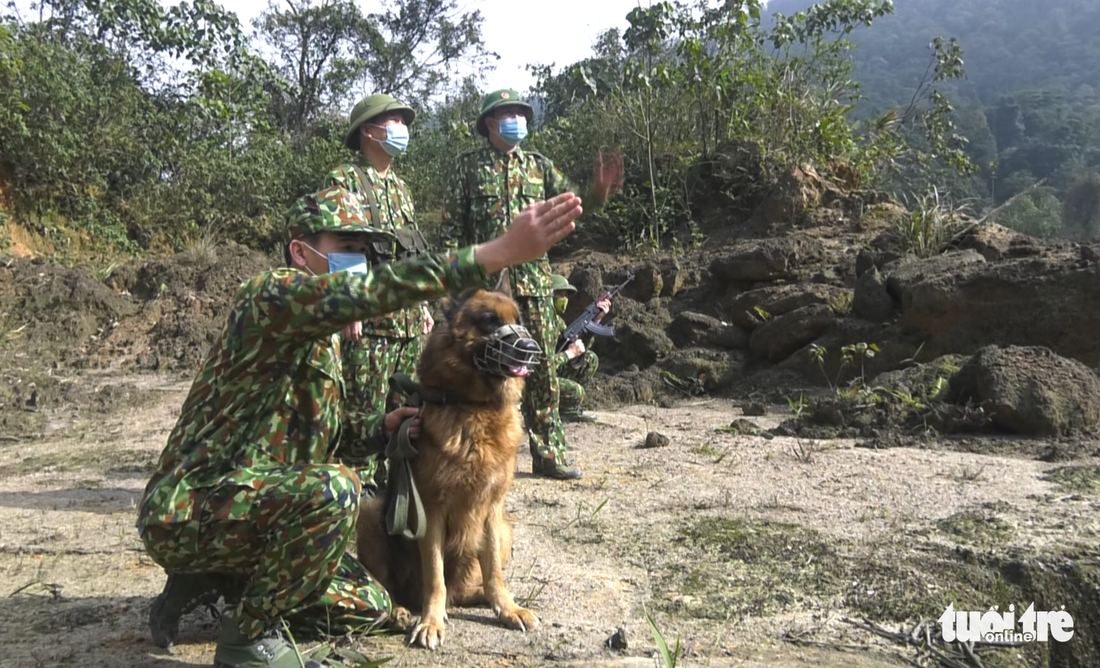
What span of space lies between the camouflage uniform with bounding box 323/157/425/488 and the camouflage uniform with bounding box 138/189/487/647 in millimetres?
1409

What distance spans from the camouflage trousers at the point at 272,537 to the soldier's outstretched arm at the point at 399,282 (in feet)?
1.70

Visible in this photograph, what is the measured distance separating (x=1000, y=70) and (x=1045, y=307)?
4223 centimetres

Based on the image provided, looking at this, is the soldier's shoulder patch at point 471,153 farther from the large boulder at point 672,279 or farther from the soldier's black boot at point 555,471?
the large boulder at point 672,279

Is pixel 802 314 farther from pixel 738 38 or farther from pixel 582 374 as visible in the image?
pixel 738 38

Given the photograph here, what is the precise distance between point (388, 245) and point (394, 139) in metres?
1.06

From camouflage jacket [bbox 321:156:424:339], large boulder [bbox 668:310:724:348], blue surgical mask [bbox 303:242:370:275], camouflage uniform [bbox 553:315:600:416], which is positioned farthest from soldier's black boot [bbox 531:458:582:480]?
large boulder [bbox 668:310:724:348]

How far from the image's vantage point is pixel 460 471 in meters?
3.41

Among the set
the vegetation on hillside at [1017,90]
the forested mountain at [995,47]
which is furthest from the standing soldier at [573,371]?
the forested mountain at [995,47]

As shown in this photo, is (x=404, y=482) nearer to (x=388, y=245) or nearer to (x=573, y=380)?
(x=388, y=245)

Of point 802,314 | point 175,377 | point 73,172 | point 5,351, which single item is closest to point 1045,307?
point 802,314

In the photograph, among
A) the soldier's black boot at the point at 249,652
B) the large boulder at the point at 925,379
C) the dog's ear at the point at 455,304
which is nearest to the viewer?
the soldier's black boot at the point at 249,652

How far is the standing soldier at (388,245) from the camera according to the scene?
176 inches

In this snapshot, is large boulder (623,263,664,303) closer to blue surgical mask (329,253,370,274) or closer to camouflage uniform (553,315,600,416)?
camouflage uniform (553,315,600,416)

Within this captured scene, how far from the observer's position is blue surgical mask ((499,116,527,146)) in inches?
228
